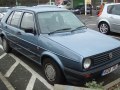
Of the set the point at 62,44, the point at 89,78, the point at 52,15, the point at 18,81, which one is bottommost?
the point at 18,81

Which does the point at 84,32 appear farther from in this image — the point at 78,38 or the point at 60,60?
the point at 60,60

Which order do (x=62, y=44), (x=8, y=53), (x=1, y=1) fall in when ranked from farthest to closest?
(x=1, y=1), (x=8, y=53), (x=62, y=44)

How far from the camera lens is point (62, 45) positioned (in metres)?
5.51

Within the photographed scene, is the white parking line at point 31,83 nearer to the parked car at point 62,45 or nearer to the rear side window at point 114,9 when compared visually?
the parked car at point 62,45

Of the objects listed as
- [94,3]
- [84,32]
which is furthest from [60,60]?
[94,3]

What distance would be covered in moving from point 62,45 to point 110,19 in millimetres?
6964

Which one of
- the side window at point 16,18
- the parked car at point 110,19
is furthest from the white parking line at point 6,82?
the parked car at point 110,19

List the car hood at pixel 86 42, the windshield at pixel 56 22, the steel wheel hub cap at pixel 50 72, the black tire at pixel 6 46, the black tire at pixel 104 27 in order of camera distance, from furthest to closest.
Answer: the black tire at pixel 104 27
the black tire at pixel 6 46
the windshield at pixel 56 22
the steel wheel hub cap at pixel 50 72
the car hood at pixel 86 42

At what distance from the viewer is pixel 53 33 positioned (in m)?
6.20

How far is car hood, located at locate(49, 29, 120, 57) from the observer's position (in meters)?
5.30

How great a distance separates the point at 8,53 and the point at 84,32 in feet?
11.8

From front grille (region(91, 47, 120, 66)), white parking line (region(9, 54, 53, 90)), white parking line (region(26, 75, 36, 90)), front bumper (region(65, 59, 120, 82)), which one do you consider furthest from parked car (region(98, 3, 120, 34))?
front bumper (region(65, 59, 120, 82))

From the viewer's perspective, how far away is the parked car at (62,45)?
516 cm

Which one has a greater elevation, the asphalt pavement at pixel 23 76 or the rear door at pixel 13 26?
the rear door at pixel 13 26
